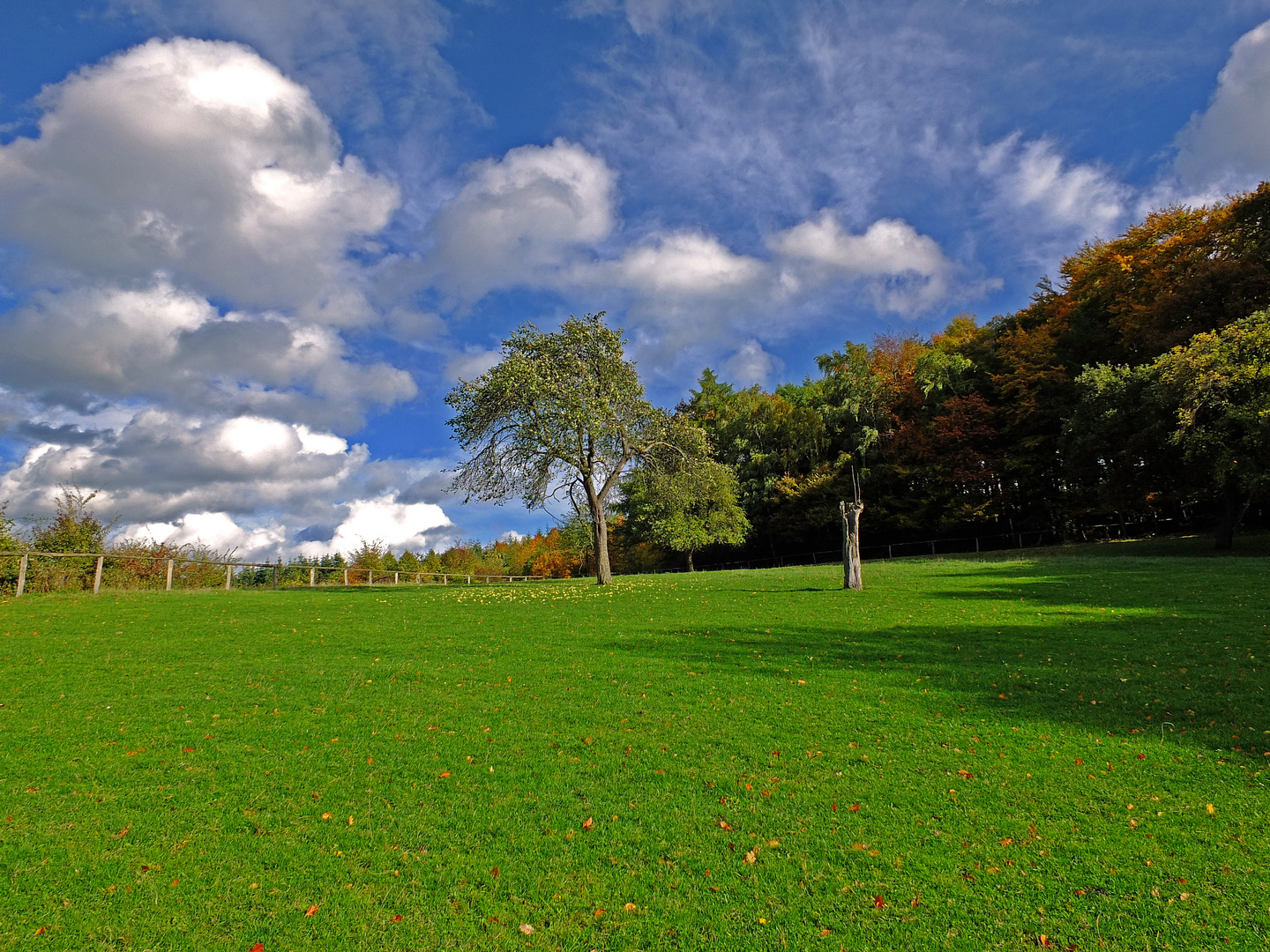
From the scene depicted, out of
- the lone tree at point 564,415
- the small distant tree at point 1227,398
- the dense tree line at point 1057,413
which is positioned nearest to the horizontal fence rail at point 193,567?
the lone tree at point 564,415

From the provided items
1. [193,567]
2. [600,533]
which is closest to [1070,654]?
[600,533]

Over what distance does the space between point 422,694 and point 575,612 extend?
8763mm

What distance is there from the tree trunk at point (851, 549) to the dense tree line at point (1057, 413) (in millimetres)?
16092

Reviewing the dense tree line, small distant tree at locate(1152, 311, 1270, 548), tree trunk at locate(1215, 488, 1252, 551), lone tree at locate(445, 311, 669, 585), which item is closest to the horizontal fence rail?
lone tree at locate(445, 311, 669, 585)

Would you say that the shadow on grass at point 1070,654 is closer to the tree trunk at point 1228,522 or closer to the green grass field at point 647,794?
the green grass field at point 647,794

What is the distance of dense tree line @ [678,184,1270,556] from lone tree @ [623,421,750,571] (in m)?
5.80

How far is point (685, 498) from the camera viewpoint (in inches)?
1164

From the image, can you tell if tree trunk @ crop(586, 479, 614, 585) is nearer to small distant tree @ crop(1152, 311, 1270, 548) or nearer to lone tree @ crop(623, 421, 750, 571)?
lone tree @ crop(623, 421, 750, 571)

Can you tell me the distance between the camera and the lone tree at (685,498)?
29312 millimetres

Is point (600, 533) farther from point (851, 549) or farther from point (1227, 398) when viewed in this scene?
point (1227, 398)

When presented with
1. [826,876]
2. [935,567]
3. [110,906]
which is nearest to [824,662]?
[826,876]

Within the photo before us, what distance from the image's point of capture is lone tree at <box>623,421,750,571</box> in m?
29.3

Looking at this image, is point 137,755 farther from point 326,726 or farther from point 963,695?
point 963,695

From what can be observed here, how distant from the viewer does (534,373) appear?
26.2m
